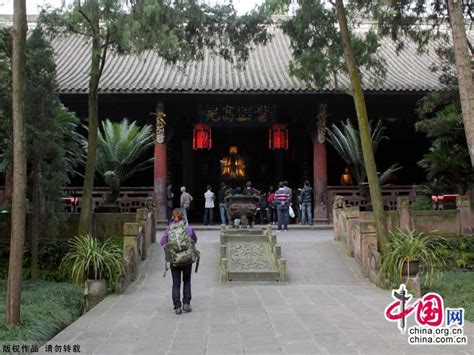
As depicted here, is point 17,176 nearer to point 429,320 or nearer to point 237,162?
point 429,320

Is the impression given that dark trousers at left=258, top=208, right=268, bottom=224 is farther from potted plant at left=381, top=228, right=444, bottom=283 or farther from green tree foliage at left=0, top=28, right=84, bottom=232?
potted plant at left=381, top=228, right=444, bottom=283

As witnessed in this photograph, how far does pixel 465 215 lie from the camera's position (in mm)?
12164

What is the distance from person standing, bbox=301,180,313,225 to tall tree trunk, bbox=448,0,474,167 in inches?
367

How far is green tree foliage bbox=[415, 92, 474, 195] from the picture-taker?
12.3 m

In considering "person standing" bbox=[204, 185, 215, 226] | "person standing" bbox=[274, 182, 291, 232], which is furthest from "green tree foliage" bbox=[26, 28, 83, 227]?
"person standing" bbox=[204, 185, 215, 226]

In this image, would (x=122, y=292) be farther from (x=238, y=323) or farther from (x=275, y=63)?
(x=275, y=63)

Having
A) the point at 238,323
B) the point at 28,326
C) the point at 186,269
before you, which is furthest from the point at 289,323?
the point at 28,326

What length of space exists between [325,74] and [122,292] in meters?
5.41

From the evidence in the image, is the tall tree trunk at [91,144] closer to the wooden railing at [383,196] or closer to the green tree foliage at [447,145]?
the green tree foliage at [447,145]

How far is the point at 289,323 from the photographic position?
637 cm

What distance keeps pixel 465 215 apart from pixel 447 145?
2.09 meters

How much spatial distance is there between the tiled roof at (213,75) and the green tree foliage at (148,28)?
13.1 feet

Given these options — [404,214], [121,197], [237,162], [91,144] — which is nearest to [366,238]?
[404,214]

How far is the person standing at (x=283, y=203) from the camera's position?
50.3 ft
